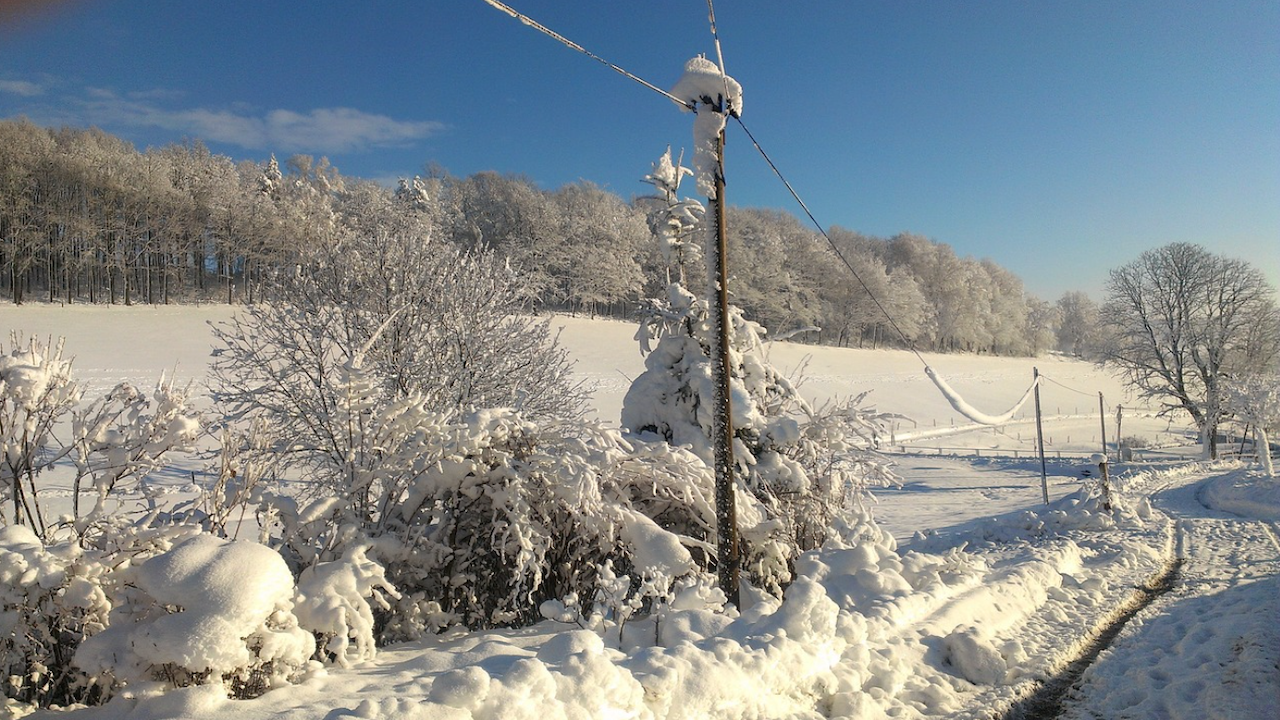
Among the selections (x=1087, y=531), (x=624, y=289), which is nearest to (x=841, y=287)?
(x=624, y=289)

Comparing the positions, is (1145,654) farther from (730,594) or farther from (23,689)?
(23,689)

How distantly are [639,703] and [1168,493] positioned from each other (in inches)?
830

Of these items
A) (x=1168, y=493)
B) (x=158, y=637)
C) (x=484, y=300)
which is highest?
(x=484, y=300)

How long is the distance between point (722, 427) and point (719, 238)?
5.55 feet

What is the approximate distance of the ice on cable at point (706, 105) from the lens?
584cm

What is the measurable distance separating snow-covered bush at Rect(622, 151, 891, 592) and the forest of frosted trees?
25.7 ft

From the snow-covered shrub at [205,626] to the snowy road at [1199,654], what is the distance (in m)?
5.15

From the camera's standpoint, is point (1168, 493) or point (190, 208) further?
point (190, 208)

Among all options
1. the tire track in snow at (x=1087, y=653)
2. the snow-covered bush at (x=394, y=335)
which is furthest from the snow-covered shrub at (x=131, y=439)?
the tire track in snow at (x=1087, y=653)

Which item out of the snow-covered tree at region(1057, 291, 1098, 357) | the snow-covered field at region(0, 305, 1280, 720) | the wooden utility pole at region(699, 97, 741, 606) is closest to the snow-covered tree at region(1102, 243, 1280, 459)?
the snow-covered field at region(0, 305, 1280, 720)

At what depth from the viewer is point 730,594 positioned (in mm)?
6043

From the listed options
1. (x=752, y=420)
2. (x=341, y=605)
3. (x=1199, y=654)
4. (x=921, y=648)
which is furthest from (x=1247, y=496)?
(x=341, y=605)

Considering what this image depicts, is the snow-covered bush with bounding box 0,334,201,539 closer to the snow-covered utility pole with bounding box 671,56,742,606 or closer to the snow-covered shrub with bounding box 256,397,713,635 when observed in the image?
the snow-covered shrub with bounding box 256,397,713,635

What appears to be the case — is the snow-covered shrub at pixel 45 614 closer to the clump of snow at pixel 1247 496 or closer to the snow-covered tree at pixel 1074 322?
the clump of snow at pixel 1247 496
